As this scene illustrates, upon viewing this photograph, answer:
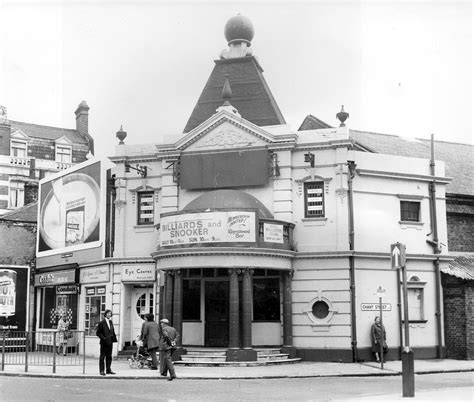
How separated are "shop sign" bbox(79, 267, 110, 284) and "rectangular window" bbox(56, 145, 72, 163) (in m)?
25.5

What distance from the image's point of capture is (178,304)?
2520cm

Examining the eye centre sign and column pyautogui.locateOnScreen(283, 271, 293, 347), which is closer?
the eye centre sign

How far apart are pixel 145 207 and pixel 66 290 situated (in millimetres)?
6091

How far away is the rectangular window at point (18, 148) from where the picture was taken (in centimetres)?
5259

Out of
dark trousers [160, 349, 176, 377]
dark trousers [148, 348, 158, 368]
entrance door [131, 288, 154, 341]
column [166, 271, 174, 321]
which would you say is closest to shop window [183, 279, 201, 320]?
column [166, 271, 174, 321]

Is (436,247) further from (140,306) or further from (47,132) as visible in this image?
(47,132)

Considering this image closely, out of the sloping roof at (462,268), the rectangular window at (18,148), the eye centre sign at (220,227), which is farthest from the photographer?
the rectangular window at (18,148)

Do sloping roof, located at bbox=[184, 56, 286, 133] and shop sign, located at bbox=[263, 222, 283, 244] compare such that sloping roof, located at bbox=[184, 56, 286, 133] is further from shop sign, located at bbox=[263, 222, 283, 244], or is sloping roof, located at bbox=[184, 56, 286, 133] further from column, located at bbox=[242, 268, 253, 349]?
column, located at bbox=[242, 268, 253, 349]

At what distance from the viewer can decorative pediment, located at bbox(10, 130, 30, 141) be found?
52.8 meters

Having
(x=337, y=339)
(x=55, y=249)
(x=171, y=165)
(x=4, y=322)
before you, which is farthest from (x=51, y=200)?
(x=337, y=339)

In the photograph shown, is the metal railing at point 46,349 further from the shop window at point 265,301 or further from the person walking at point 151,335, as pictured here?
the shop window at point 265,301

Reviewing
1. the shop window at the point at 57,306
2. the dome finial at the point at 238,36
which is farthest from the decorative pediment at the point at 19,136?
the dome finial at the point at 238,36

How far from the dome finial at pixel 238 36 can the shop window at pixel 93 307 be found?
431 inches

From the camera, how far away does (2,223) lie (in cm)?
3506
